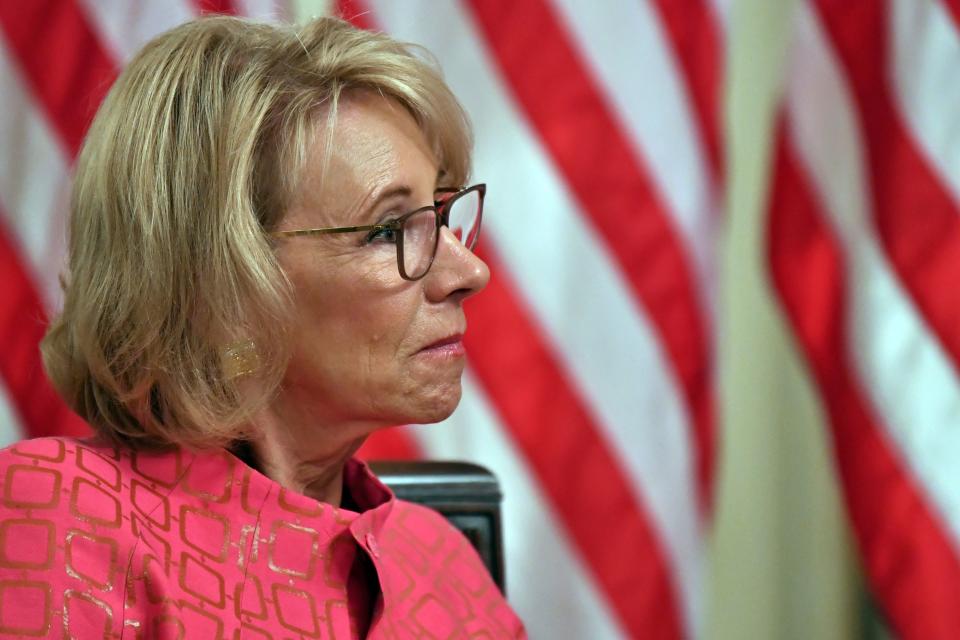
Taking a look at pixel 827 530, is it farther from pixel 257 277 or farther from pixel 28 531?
pixel 28 531

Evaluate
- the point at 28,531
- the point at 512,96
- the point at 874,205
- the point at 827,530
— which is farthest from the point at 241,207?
the point at 827,530

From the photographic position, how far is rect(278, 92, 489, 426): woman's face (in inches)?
39.4

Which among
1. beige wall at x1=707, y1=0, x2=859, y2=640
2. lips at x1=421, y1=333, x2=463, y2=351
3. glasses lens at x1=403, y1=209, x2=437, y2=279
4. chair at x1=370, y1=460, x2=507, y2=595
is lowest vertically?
beige wall at x1=707, y1=0, x2=859, y2=640

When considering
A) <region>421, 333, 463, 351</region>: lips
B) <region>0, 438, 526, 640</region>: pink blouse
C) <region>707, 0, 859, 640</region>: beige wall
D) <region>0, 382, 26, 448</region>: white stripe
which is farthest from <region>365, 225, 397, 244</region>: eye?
<region>707, 0, 859, 640</region>: beige wall

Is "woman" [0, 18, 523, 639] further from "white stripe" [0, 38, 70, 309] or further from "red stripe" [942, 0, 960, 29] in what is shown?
"red stripe" [942, 0, 960, 29]

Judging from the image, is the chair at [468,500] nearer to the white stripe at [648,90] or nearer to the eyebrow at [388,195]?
the eyebrow at [388,195]

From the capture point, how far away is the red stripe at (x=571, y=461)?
71.7 inches

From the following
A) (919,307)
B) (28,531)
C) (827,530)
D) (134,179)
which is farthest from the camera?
(827,530)

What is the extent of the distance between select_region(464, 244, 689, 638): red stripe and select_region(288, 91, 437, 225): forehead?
31.4 inches

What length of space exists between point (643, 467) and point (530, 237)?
0.42m

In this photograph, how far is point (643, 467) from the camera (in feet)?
6.05

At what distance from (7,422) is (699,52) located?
1206mm

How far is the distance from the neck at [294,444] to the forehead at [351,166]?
0.61 ft

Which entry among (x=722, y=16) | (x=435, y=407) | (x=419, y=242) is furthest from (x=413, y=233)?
(x=722, y=16)
